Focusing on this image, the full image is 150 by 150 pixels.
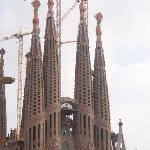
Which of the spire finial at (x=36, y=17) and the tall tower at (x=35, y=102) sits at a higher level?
the spire finial at (x=36, y=17)

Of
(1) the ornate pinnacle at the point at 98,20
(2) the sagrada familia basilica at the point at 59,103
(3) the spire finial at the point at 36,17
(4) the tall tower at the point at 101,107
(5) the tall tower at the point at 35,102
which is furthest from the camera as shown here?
(1) the ornate pinnacle at the point at 98,20

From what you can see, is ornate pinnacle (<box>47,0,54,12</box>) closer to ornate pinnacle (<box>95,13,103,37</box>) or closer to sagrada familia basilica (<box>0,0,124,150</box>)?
sagrada familia basilica (<box>0,0,124,150</box>)

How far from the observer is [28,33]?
105312mm

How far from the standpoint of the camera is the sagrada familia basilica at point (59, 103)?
78188 mm

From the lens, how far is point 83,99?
A: 83000mm

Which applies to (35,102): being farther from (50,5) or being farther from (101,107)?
(50,5)

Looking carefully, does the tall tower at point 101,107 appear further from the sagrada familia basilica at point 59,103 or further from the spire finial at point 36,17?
the spire finial at point 36,17

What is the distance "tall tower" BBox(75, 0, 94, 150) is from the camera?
268 feet

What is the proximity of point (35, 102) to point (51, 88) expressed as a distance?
3586mm

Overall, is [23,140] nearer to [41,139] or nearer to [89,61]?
[41,139]

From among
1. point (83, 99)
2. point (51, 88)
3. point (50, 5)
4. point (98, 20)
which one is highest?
point (50, 5)

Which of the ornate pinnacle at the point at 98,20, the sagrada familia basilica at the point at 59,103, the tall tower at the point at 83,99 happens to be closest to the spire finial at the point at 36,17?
the sagrada familia basilica at the point at 59,103

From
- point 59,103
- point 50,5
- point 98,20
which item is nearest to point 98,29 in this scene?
point 98,20

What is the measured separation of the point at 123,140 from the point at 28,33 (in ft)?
86.7
